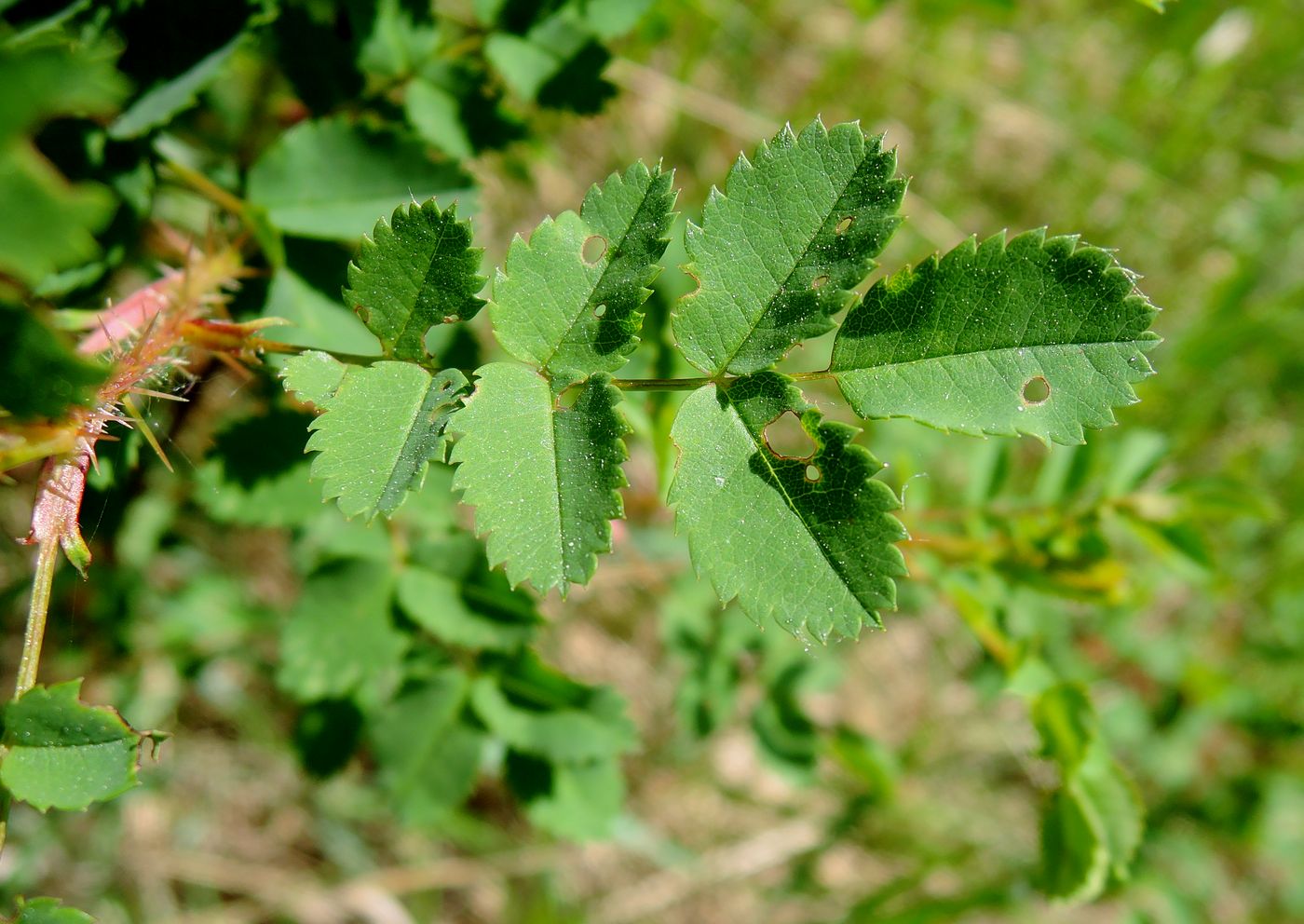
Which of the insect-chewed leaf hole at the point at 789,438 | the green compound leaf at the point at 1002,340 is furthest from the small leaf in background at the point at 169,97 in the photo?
the insect-chewed leaf hole at the point at 789,438

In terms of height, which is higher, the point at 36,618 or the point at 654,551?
the point at 36,618

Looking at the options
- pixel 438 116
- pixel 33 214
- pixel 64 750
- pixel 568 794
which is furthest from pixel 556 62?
pixel 568 794

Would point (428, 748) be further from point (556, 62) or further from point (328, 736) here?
point (556, 62)

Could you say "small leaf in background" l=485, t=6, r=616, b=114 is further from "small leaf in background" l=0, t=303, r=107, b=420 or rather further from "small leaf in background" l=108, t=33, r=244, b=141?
"small leaf in background" l=0, t=303, r=107, b=420

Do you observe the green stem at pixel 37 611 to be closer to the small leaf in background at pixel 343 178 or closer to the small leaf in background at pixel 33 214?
the small leaf in background at pixel 33 214

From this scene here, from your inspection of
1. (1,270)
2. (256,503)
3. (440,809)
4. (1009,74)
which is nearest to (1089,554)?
(440,809)
